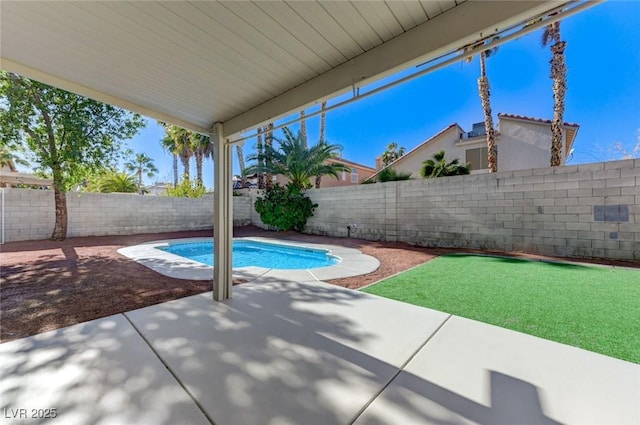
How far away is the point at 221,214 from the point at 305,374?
2.47 metres

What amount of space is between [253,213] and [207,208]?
2576 mm

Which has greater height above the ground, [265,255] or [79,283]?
[79,283]

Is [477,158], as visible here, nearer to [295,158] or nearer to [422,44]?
[295,158]

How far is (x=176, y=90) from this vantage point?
118 inches

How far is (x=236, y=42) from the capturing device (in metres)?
2.22

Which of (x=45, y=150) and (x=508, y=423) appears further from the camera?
(x=45, y=150)

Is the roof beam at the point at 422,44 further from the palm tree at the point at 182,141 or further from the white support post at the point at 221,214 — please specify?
the palm tree at the point at 182,141

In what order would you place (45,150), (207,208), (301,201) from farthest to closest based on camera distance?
1. (207,208)
2. (301,201)
3. (45,150)

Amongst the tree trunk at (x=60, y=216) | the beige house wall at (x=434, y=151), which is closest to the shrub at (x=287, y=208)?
the tree trunk at (x=60, y=216)

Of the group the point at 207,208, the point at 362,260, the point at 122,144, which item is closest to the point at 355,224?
the point at 362,260

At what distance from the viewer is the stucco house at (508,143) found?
12.8 metres

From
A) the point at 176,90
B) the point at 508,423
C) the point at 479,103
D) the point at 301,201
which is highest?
Result: the point at 479,103

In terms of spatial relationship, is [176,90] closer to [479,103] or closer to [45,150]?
[45,150]

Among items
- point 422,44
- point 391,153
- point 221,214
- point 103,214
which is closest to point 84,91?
point 221,214
